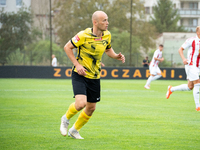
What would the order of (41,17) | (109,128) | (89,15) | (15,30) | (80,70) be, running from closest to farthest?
(80,70), (109,128), (15,30), (89,15), (41,17)

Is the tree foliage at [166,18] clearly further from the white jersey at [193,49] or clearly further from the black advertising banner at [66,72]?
the white jersey at [193,49]

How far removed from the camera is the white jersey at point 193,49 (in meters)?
8.94

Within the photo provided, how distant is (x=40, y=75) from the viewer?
25.3 meters

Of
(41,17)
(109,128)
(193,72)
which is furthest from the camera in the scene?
(41,17)

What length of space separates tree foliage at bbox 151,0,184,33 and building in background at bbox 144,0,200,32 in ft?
4.30

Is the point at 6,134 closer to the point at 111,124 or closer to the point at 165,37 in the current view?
the point at 111,124

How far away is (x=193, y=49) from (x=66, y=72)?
17244 mm

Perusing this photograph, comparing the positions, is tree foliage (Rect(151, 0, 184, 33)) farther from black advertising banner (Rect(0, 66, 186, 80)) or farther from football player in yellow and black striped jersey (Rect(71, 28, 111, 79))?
football player in yellow and black striped jersey (Rect(71, 28, 111, 79))

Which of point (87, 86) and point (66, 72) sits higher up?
point (87, 86)

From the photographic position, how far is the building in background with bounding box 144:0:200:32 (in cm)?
6462

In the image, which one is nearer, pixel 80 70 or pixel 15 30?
pixel 80 70

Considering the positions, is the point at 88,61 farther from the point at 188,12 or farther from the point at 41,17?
the point at 188,12

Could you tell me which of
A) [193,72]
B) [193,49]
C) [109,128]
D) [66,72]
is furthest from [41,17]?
[109,128]

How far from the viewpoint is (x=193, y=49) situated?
9.00 m
